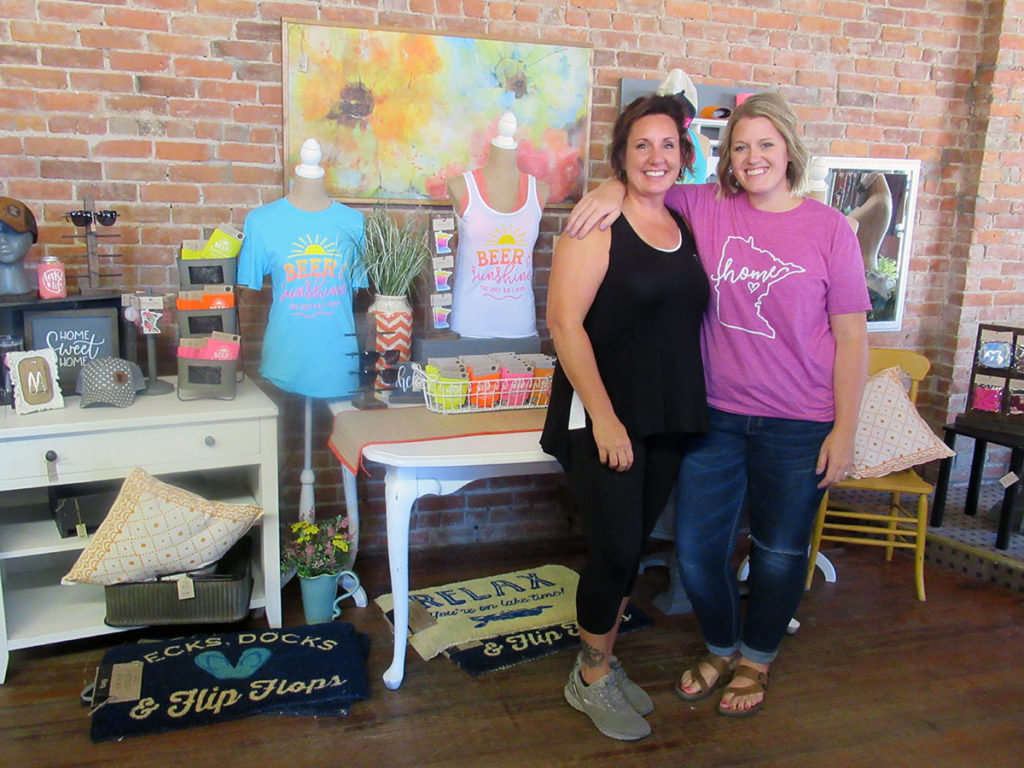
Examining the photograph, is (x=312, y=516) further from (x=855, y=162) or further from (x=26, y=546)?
(x=855, y=162)

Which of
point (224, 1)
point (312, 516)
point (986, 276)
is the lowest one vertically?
point (312, 516)

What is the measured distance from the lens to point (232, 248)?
2.63m

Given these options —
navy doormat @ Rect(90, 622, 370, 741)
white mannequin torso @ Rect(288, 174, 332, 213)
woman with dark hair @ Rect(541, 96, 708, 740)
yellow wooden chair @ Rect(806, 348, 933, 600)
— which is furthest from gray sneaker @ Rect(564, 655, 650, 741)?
white mannequin torso @ Rect(288, 174, 332, 213)

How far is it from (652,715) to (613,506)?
68 centimetres

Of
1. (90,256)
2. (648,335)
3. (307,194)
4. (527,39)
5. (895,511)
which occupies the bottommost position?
(895,511)

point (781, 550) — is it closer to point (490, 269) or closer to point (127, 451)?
point (490, 269)

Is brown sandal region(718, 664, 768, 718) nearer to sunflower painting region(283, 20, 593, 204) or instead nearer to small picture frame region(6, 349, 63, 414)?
sunflower painting region(283, 20, 593, 204)

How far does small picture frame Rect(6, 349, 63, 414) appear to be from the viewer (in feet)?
7.74

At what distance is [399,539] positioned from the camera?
91.2 inches

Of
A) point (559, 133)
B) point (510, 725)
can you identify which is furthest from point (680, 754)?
point (559, 133)

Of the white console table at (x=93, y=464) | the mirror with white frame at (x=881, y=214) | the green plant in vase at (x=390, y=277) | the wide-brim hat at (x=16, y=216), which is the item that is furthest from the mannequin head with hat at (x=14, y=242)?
the mirror with white frame at (x=881, y=214)

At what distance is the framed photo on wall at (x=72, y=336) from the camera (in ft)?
8.22

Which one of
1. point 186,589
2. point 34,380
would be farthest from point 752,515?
point 34,380

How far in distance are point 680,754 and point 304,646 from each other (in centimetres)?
113
